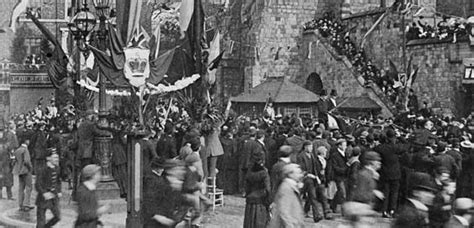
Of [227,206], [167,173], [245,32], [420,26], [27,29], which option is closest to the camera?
[167,173]

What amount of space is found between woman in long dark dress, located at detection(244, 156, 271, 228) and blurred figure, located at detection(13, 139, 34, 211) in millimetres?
6608

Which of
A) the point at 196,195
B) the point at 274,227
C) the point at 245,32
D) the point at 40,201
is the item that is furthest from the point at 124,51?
the point at 245,32

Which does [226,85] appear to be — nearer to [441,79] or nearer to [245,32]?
[245,32]

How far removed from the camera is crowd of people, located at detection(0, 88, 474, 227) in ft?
35.4

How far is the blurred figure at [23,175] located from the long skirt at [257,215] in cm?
654

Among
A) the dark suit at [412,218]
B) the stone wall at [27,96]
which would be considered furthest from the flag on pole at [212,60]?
the stone wall at [27,96]

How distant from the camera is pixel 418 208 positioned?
941cm

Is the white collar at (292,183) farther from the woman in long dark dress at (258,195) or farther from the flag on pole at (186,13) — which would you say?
the flag on pole at (186,13)

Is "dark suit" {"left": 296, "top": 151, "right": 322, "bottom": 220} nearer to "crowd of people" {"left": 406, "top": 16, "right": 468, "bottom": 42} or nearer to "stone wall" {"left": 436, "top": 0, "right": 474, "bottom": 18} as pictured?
"crowd of people" {"left": 406, "top": 16, "right": 468, "bottom": 42}

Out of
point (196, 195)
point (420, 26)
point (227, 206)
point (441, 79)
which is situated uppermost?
point (420, 26)

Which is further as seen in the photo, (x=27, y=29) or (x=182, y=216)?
(x=27, y=29)

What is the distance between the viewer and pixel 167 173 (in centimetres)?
1091

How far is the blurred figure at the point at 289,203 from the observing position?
10.8 meters

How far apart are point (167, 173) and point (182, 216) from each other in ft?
2.01
